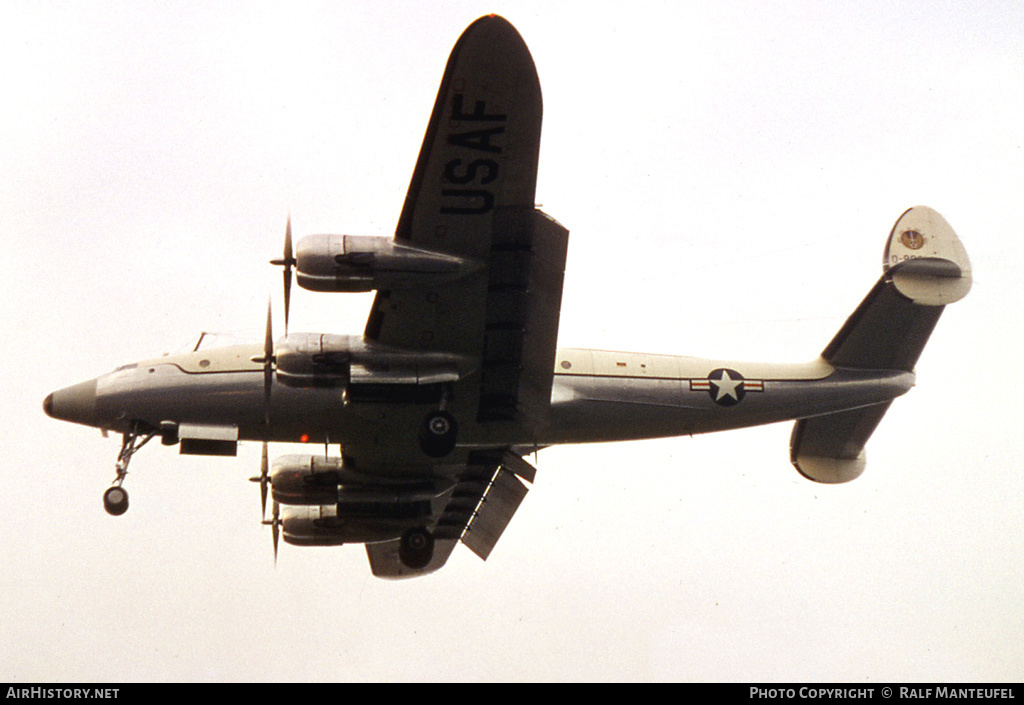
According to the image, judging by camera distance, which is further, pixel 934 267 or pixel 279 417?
pixel 934 267

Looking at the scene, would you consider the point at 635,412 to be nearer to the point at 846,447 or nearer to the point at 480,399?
the point at 480,399

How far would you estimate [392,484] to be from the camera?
23.1m

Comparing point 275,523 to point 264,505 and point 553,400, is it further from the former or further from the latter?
point 553,400

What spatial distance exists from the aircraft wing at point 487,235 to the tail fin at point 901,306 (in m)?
5.99

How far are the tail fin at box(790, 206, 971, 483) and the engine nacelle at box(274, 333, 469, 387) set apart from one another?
779cm

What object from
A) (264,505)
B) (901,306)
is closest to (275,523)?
(264,505)

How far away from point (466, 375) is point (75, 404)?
6.78 metres

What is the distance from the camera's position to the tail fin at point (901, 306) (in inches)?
870

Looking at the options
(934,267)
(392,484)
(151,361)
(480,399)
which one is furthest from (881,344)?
(151,361)

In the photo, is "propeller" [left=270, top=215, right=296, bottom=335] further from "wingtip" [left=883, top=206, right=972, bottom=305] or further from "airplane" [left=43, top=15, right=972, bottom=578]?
"wingtip" [left=883, top=206, right=972, bottom=305]

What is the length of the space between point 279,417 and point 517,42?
780 centimetres

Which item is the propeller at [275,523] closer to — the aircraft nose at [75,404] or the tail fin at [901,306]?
the aircraft nose at [75,404]

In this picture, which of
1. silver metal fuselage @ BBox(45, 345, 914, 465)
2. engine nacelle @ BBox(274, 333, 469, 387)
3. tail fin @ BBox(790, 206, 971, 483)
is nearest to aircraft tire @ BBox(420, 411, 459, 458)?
silver metal fuselage @ BBox(45, 345, 914, 465)

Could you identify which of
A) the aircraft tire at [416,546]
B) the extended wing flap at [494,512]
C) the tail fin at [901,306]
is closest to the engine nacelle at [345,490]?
the aircraft tire at [416,546]
